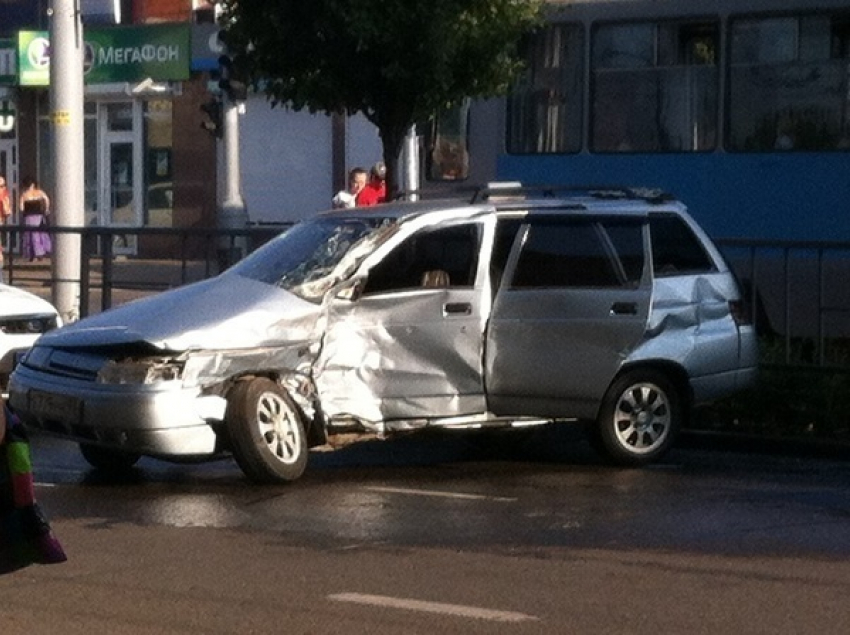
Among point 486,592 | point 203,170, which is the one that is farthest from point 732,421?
point 203,170

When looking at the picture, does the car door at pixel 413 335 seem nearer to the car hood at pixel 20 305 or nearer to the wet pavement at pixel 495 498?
the wet pavement at pixel 495 498

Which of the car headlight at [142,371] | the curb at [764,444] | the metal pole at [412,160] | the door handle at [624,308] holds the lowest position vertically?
the curb at [764,444]

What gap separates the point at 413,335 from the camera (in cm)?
1272

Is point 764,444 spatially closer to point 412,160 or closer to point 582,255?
point 582,255

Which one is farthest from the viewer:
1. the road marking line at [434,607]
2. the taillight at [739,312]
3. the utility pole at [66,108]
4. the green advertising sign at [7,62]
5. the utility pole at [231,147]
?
the green advertising sign at [7,62]

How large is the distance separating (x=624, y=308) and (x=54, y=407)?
3640 mm

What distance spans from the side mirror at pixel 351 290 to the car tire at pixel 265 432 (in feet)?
2.40

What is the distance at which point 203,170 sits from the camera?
42.4 metres

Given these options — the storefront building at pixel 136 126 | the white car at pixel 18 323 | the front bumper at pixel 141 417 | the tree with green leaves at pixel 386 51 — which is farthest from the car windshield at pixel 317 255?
the storefront building at pixel 136 126

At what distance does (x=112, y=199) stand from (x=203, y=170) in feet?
9.86

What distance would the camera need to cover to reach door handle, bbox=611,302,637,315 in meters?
13.2

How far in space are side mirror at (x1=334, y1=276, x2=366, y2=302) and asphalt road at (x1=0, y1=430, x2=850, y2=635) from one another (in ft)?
3.71

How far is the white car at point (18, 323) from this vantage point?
1530 cm

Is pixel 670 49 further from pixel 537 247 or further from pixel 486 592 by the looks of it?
pixel 486 592
